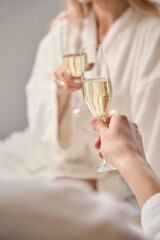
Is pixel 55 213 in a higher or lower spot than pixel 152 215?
higher

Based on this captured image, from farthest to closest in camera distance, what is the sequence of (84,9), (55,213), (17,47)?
1. (17,47)
2. (84,9)
3. (55,213)

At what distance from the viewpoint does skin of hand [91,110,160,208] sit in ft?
1.71

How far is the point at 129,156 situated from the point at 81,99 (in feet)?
2.16

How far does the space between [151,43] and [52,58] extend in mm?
487

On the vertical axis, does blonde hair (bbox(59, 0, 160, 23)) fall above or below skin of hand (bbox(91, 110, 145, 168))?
above

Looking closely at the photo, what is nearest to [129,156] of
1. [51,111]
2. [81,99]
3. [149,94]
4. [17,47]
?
[149,94]

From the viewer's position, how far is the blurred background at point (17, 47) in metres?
2.13

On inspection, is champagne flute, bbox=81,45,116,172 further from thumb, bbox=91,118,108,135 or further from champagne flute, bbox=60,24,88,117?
champagne flute, bbox=60,24,88,117

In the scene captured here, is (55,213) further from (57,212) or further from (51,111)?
(51,111)

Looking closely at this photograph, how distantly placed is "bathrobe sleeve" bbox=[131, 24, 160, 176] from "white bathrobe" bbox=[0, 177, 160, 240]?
579 millimetres

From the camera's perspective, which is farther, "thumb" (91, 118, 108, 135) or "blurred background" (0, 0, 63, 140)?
"blurred background" (0, 0, 63, 140)

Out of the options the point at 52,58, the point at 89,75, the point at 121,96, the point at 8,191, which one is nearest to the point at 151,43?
the point at 121,96

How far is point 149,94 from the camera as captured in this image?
96cm

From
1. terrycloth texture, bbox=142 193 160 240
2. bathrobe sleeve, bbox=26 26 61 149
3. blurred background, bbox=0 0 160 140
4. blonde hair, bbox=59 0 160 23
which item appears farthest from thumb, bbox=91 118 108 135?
blurred background, bbox=0 0 160 140
